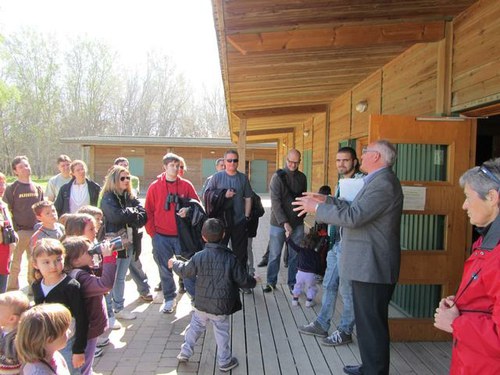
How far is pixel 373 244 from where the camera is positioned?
2.63m

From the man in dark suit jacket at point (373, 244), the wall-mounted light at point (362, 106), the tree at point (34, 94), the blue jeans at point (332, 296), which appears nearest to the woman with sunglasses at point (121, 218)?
the blue jeans at point (332, 296)

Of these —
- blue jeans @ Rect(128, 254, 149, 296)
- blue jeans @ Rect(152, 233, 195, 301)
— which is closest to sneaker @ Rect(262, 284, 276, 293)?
blue jeans @ Rect(152, 233, 195, 301)

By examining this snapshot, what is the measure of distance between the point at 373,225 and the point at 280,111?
5727 millimetres

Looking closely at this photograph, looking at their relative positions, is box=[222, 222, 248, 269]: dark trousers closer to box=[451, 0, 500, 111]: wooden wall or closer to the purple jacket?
the purple jacket

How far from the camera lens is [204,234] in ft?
10.4

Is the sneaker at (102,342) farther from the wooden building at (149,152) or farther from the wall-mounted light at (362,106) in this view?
the wooden building at (149,152)

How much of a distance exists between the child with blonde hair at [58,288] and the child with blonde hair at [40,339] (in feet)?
1.77

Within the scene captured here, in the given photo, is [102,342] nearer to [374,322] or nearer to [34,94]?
[374,322]

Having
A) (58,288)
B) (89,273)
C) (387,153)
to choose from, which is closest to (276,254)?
(387,153)

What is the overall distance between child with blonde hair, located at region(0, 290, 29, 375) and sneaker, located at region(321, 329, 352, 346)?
2.48 metres

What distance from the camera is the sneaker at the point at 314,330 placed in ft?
12.3

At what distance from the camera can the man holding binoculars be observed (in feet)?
14.5

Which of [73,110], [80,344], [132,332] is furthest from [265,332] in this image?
[73,110]

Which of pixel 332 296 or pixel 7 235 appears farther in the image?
pixel 7 235
